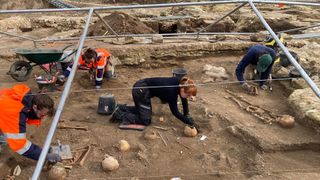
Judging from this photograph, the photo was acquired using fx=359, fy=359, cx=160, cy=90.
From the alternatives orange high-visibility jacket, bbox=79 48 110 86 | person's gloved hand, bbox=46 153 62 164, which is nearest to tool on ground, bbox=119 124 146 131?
person's gloved hand, bbox=46 153 62 164

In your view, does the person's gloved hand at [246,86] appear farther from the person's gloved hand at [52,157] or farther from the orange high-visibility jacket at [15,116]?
the orange high-visibility jacket at [15,116]

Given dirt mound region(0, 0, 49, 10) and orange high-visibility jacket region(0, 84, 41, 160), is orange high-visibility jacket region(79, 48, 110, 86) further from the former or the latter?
dirt mound region(0, 0, 49, 10)

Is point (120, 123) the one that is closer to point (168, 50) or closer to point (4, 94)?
point (4, 94)

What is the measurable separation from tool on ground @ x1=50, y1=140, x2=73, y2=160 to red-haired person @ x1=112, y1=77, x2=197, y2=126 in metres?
1.15

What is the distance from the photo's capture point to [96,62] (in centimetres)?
716

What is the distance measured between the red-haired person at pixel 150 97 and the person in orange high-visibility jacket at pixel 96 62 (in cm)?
125

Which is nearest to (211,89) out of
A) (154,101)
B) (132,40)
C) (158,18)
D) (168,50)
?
(154,101)

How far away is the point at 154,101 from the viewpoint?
6.97 m

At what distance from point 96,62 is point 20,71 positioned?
1770 mm

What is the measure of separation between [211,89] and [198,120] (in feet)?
4.74

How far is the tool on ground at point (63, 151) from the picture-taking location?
5107 mm

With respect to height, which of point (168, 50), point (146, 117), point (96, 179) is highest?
point (168, 50)

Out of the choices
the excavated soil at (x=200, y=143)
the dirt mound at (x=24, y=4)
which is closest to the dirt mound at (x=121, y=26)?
the excavated soil at (x=200, y=143)

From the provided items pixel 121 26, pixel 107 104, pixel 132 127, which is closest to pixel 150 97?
pixel 132 127
